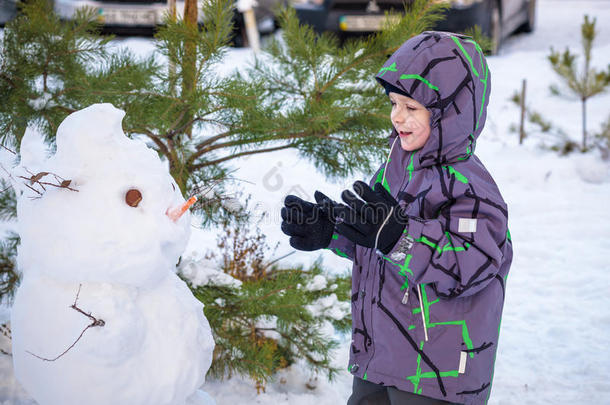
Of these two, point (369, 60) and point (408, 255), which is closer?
point (408, 255)

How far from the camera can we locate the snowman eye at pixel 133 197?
54.4 inches

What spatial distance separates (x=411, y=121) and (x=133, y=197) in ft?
2.31

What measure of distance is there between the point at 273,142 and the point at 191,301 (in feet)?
2.79

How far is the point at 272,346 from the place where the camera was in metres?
2.25

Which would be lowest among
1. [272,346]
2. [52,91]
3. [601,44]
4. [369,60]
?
[272,346]

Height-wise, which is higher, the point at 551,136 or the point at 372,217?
the point at 551,136

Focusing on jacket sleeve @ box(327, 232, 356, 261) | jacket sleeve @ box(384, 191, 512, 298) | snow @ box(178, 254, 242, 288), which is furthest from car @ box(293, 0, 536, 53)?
jacket sleeve @ box(384, 191, 512, 298)

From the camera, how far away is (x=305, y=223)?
148 centimetres

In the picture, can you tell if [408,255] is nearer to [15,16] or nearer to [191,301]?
[191,301]

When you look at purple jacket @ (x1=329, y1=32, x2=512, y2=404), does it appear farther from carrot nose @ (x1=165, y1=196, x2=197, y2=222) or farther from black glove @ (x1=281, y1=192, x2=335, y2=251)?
carrot nose @ (x1=165, y1=196, x2=197, y2=222)

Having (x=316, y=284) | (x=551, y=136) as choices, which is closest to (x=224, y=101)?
(x=316, y=284)

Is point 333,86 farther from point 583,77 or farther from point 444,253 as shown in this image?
point 583,77

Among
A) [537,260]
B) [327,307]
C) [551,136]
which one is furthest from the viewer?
[551,136]

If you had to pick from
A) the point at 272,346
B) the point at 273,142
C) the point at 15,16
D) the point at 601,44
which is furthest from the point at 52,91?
the point at 601,44
